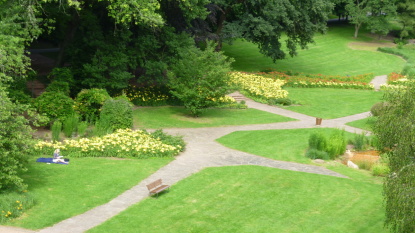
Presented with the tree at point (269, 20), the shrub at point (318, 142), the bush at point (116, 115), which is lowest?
the shrub at point (318, 142)

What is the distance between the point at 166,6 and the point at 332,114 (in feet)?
39.2

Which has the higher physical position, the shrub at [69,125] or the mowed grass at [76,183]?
the shrub at [69,125]

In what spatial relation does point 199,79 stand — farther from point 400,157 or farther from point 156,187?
point 400,157

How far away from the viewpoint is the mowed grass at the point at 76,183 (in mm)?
16469

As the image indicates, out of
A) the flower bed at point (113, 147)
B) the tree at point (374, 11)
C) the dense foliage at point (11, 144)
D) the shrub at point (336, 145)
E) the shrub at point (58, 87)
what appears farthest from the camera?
the tree at point (374, 11)

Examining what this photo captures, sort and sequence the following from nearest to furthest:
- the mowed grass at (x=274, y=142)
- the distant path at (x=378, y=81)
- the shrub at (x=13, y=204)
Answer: the shrub at (x=13, y=204), the mowed grass at (x=274, y=142), the distant path at (x=378, y=81)

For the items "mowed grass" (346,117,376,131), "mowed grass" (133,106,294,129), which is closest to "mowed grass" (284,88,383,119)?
"mowed grass" (346,117,376,131)

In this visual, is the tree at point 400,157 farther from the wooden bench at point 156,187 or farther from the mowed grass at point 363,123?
the mowed grass at point 363,123

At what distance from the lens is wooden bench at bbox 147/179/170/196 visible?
59.6ft

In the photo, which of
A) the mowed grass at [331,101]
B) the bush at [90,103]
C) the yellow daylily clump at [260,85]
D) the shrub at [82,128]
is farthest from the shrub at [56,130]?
the mowed grass at [331,101]

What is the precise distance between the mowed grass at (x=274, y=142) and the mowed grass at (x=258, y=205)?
2808mm

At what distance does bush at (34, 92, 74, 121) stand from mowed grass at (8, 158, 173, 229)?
13.8 feet

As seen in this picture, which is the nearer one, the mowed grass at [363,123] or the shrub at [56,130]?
the shrub at [56,130]

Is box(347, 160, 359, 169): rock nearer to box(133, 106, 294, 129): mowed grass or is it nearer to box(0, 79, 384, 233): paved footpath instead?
box(0, 79, 384, 233): paved footpath
